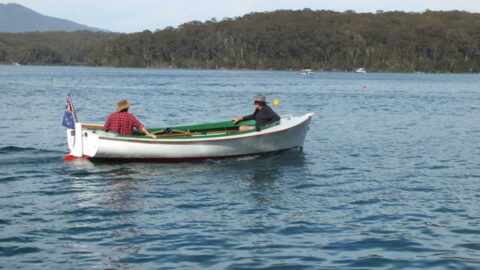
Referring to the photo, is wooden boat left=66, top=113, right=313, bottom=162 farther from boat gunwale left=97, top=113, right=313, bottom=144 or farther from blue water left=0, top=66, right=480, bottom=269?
blue water left=0, top=66, right=480, bottom=269

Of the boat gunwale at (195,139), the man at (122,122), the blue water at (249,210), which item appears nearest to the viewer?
the blue water at (249,210)

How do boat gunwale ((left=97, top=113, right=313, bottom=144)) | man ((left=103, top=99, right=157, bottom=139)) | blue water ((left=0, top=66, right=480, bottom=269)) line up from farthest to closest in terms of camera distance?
man ((left=103, top=99, right=157, bottom=139))
boat gunwale ((left=97, top=113, right=313, bottom=144))
blue water ((left=0, top=66, right=480, bottom=269))

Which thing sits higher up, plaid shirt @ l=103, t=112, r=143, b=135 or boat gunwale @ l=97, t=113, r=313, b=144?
plaid shirt @ l=103, t=112, r=143, b=135

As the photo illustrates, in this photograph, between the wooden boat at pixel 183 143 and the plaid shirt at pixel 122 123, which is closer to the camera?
the wooden boat at pixel 183 143

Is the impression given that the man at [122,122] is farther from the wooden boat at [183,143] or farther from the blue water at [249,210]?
the blue water at [249,210]

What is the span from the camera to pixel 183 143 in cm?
2078

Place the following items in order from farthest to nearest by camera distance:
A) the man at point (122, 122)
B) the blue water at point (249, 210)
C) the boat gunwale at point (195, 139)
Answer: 1. the man at point (122, 122)
2. the boat gunwale at point (195, 139)
3. the blue water at point (249, 210)

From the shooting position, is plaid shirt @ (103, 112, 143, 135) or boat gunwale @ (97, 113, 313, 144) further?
plaid shirt @ (103, 112, 143, 135)

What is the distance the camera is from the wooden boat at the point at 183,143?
20013 mm

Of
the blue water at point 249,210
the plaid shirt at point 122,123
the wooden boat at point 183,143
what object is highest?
the plaid shirt at point 122,123

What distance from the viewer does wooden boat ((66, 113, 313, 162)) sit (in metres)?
20.0

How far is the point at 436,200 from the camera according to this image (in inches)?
636

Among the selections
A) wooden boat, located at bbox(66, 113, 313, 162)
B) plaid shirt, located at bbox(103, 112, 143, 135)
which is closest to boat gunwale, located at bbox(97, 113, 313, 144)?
wooden boat, located at bbox(66, 113, 313, 162)

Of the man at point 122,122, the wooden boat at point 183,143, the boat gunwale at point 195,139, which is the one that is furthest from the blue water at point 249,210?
the man at point 122,122
